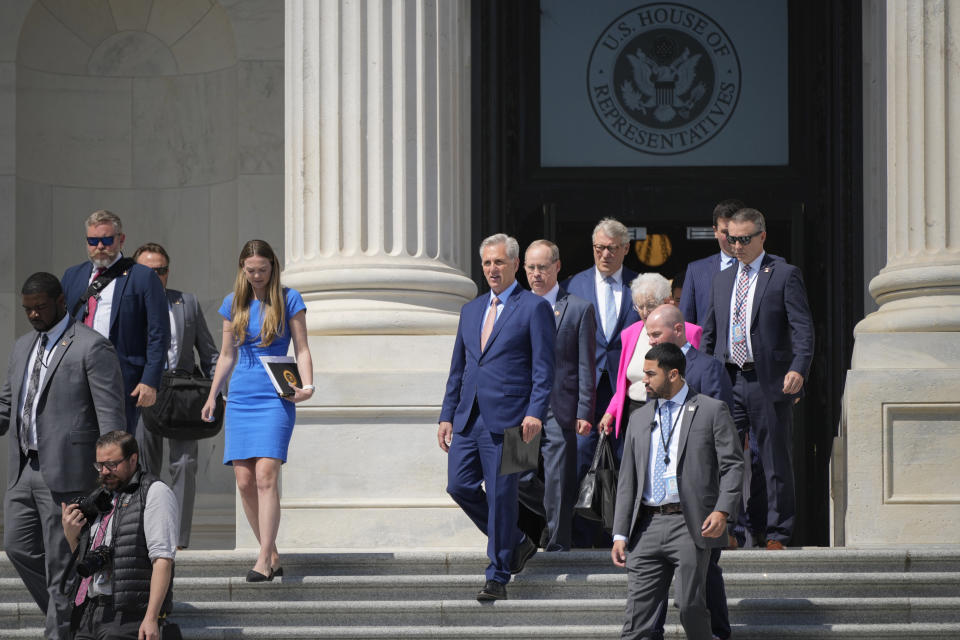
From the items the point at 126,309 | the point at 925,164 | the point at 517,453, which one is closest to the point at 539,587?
the point at 517,453

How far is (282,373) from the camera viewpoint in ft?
35.6

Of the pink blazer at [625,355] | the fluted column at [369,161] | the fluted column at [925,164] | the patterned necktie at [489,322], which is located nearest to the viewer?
the patterned necktie at [489,322]

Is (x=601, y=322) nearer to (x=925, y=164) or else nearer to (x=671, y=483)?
(x=925, y=164)

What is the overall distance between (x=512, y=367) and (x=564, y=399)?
68 centimetres

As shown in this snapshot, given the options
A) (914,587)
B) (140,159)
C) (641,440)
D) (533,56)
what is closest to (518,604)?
(641,440)

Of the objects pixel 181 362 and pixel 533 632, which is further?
pixel 181 362

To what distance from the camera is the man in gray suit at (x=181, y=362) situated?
12.6 m

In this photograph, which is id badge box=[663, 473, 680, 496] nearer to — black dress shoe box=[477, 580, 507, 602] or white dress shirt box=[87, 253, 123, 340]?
black dress shoe box=[477, 580, 507, 602]

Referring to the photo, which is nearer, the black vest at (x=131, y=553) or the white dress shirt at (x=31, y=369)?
the black vest at (x=131, y=553)

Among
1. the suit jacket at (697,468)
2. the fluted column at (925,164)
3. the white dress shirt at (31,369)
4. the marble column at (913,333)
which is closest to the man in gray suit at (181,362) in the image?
the white dress shirt at (31,369)

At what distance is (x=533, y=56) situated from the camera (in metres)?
16.9

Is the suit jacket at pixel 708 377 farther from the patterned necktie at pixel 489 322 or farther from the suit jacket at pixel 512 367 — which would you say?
the patterned necktie at pixel 489 322

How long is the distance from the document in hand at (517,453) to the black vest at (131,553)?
2097 mm

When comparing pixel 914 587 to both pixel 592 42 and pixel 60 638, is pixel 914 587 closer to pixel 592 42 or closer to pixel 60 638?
pixel 60 638
